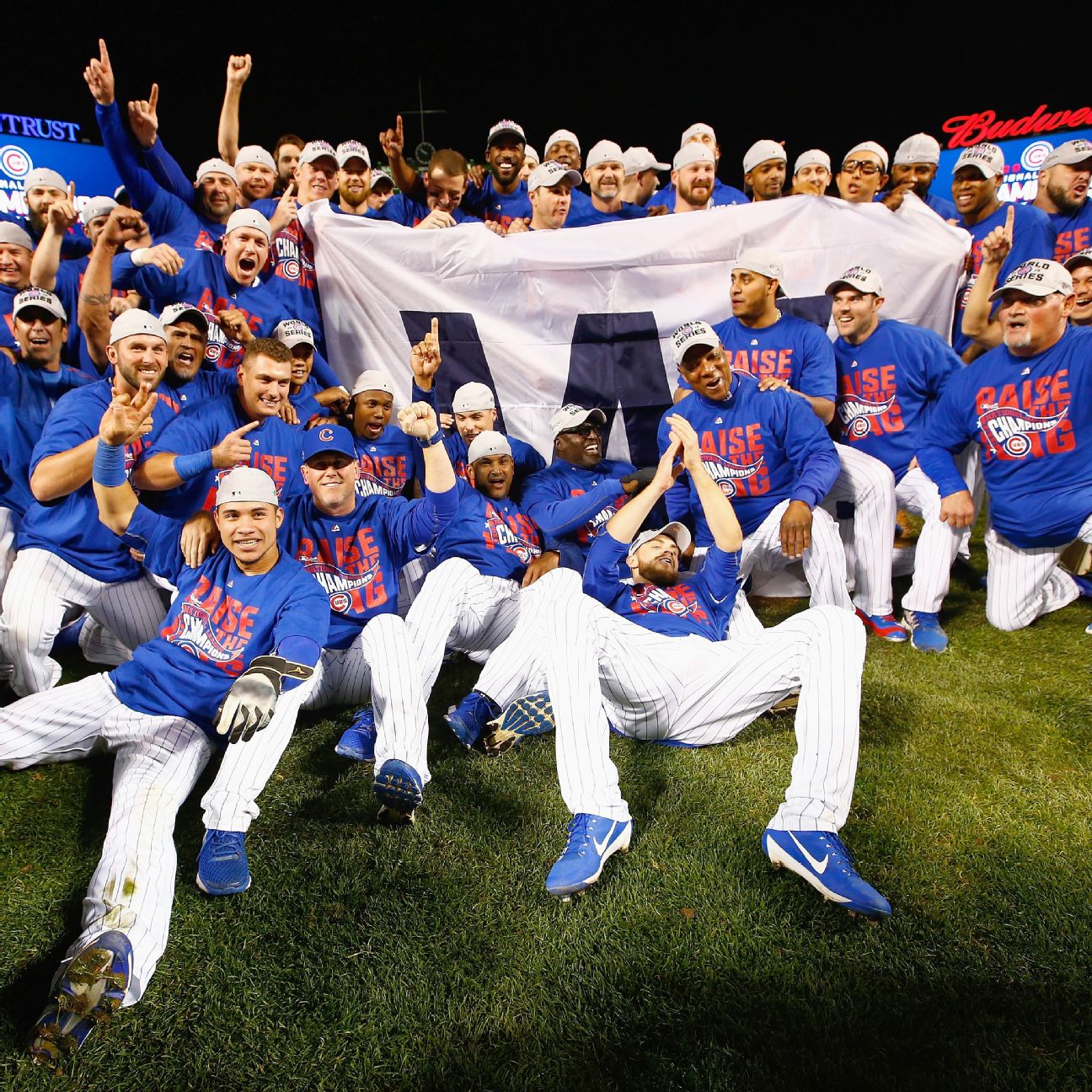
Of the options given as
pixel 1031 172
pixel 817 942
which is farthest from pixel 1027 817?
pixel 1031 172

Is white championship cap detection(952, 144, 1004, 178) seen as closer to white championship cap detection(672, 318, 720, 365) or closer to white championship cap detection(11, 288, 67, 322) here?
white championship cap detection(672, 318, 720, 365)

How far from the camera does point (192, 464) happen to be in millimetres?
3572

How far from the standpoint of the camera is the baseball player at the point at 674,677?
2.52 meters

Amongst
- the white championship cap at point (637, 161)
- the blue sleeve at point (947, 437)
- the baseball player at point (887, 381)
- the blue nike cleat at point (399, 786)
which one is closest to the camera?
the blue nike cleat at point (399, 786)

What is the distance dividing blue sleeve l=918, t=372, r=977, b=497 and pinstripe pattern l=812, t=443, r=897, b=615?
242mm

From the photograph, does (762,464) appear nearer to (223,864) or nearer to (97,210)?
(223,864)

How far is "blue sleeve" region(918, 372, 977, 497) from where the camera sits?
442 cm

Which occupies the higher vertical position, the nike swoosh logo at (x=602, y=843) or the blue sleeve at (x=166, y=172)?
the blue sleeve at (x=166, y=172)

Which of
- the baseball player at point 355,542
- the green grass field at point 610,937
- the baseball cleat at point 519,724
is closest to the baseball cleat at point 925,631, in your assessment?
the green grass field at point 610,937

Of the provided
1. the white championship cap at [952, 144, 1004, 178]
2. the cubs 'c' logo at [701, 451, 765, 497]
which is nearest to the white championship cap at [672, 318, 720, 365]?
the cubs 'c' logo at [701, 451, 765, 497]

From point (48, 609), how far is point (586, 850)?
285 centimetres

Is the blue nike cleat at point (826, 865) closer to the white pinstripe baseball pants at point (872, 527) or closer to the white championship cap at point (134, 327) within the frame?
the white pinstripe baseball pants at point (872, 527)

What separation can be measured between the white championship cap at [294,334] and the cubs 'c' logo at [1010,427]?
3793mm

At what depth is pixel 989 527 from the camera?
466 cm
